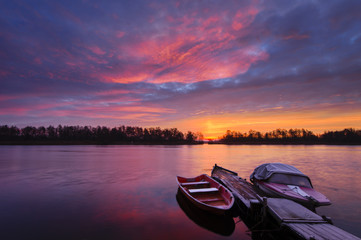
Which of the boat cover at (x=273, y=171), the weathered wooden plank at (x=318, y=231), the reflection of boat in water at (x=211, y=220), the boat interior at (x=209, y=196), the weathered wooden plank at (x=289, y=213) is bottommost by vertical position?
the reflection of boat in water at (x=211, y=220)

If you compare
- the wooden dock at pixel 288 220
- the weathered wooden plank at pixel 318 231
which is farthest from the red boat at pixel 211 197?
the weathered wooden plank at pixel 318 231

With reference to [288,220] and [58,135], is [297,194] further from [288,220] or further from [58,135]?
[58,135]

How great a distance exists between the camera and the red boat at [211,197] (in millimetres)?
→ 10828

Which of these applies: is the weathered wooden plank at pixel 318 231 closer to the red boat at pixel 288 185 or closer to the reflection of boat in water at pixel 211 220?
the reflection of boat in water at pixel 211 220

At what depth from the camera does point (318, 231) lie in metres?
7.77

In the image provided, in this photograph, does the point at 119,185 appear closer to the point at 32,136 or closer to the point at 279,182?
the point at 279,182

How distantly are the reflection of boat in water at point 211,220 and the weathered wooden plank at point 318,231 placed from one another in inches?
138

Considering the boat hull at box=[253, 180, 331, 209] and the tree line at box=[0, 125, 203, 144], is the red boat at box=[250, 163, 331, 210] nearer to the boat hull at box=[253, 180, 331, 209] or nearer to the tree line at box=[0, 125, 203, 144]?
the boat hull at box=[253, 180, 331, 209]

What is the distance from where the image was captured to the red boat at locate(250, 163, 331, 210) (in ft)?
38.8

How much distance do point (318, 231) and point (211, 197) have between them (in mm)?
6804

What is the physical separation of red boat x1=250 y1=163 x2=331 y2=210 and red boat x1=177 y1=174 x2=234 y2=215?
11.4ft

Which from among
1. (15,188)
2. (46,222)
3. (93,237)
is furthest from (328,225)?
(15,188)

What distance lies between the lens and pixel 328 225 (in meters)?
8.38

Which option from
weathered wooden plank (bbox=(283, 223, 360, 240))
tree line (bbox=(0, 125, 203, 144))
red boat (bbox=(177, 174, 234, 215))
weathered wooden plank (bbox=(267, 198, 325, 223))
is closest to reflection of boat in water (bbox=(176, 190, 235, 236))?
red boat (bbox=(177, 174, 234, 215))
